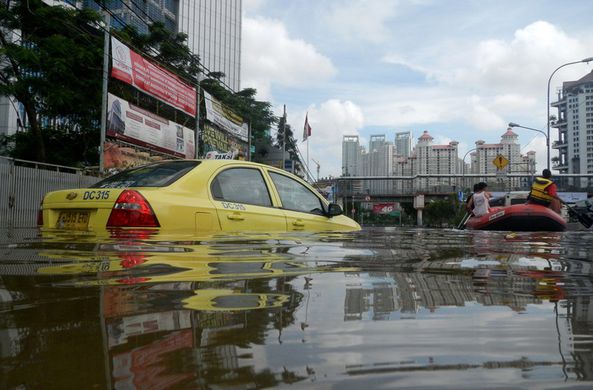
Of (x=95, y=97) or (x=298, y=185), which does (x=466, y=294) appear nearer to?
(x=298, y=185)

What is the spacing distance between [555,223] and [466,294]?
27.3ft

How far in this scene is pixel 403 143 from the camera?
71.6 metres

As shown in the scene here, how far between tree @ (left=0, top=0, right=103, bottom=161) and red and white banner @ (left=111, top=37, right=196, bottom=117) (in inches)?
76.6

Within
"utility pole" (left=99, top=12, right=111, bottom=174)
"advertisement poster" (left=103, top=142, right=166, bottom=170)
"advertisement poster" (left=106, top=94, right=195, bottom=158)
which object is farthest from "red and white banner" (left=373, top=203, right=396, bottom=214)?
"utility pole" (left=99, top=12, right=111, bottom=174)

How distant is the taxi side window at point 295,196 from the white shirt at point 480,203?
5.85 metres

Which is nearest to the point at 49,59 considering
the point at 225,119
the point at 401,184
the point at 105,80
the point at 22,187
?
the point at 105,80

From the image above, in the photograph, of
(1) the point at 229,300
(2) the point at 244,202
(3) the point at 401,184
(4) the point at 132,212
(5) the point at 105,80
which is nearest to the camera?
(1) the point at 229,300

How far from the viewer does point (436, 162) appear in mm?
71562

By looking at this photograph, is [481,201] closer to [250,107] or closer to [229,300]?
[229,300]

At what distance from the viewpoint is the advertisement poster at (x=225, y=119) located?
26578 mm

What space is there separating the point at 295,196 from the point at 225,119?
79.3 feet

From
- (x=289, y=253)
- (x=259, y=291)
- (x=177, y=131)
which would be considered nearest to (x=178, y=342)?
(x=259, y=291)

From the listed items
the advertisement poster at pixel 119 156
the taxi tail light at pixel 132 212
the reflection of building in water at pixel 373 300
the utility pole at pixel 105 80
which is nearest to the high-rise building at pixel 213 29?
the advertisement poster at pixel 119 156

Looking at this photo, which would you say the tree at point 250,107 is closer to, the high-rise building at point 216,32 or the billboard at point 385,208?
the high-rise building at point 216,32
